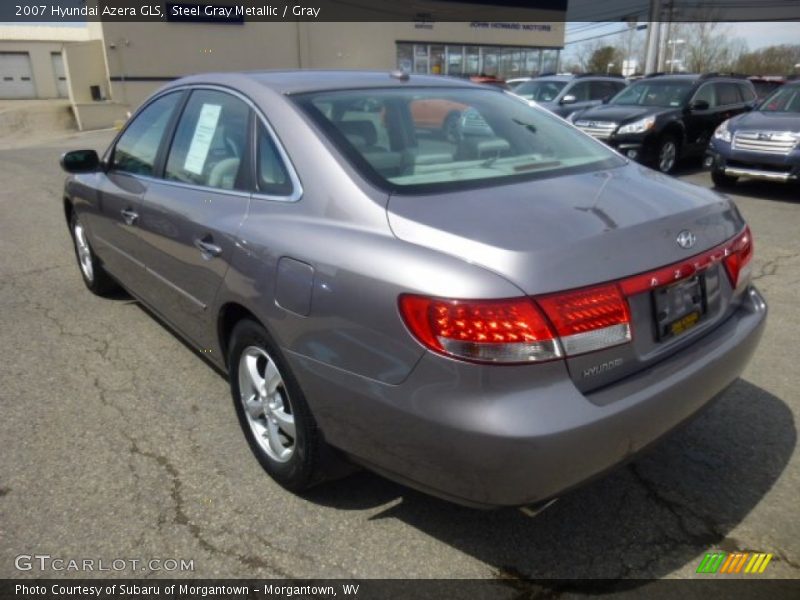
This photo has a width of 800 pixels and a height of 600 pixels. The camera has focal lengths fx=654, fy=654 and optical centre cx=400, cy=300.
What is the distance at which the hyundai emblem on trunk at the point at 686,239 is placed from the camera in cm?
225

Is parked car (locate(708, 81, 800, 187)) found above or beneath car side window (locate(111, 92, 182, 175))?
beneath

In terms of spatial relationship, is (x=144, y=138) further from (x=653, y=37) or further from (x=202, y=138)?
(x=653, y=37)

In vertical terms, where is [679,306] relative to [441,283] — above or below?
below

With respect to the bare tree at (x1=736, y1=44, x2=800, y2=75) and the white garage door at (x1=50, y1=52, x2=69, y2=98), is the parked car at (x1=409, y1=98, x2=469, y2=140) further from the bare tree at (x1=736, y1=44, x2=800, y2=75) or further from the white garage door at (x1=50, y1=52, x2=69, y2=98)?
the bare tree at (x1=736, y1=44, x2=800, y2=75)

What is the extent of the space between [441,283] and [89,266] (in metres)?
4.11

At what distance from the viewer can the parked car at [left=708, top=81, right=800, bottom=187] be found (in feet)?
27.5

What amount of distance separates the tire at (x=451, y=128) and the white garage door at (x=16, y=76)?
144ft

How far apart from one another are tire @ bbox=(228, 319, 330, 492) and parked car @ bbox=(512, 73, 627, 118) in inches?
468

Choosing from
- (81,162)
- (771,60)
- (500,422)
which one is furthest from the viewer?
(771,60)

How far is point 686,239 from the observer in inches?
89.7

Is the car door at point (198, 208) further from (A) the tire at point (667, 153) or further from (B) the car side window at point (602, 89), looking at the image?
(B) the car side window at point (602, 89)

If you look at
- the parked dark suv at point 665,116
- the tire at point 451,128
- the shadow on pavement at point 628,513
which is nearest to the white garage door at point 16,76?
the parked dark suv at point 665,116

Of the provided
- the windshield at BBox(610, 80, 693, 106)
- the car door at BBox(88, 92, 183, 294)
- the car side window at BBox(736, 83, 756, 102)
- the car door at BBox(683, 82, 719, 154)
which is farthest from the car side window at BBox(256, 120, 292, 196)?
the car side window at BBox(736, 83, 756, 102)

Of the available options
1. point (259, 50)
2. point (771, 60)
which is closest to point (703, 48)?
point (771, 60)
